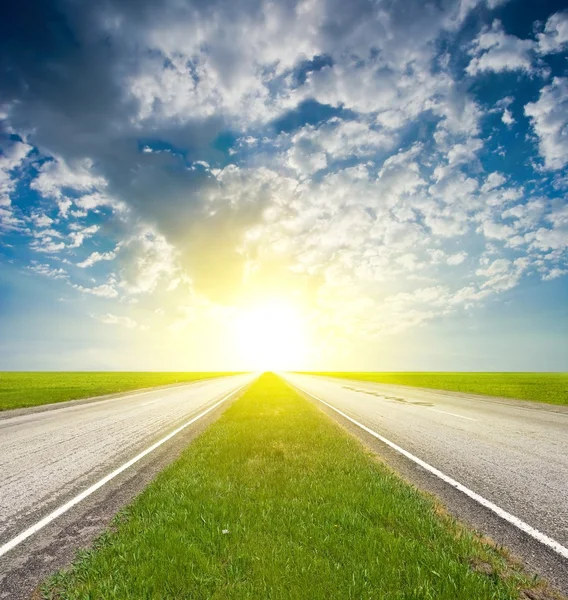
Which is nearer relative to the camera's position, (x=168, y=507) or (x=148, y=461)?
(x=168, y=507)

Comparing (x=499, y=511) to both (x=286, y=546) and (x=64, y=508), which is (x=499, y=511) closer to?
(x=286, y=546)

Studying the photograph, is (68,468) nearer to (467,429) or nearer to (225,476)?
(225,476)

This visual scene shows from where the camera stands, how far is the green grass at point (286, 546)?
9.94 feet

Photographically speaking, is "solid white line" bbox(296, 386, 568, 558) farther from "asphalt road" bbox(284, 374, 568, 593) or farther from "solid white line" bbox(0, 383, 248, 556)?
"solid white line" bbox(0, 383, 248, 556)

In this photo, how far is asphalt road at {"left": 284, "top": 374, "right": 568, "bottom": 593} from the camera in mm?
4098

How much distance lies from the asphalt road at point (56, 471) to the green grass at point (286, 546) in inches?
17.8

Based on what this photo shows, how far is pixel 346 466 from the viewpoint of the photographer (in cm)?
671

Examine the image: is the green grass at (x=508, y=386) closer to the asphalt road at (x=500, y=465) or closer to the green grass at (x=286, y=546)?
the asphalt road at (x=500, y=465)

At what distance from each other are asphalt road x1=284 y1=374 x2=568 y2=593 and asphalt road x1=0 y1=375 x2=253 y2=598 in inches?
192

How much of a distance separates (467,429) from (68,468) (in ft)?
35.8

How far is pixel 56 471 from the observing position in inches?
273

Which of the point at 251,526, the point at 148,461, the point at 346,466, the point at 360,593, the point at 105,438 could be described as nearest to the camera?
the point at 360,593

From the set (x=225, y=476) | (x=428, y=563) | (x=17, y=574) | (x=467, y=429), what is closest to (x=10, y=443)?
(x=225, y=476)

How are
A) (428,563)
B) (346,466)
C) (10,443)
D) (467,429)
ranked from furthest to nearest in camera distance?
(467,429) < (10,443) < (346,466) < (428,563)
